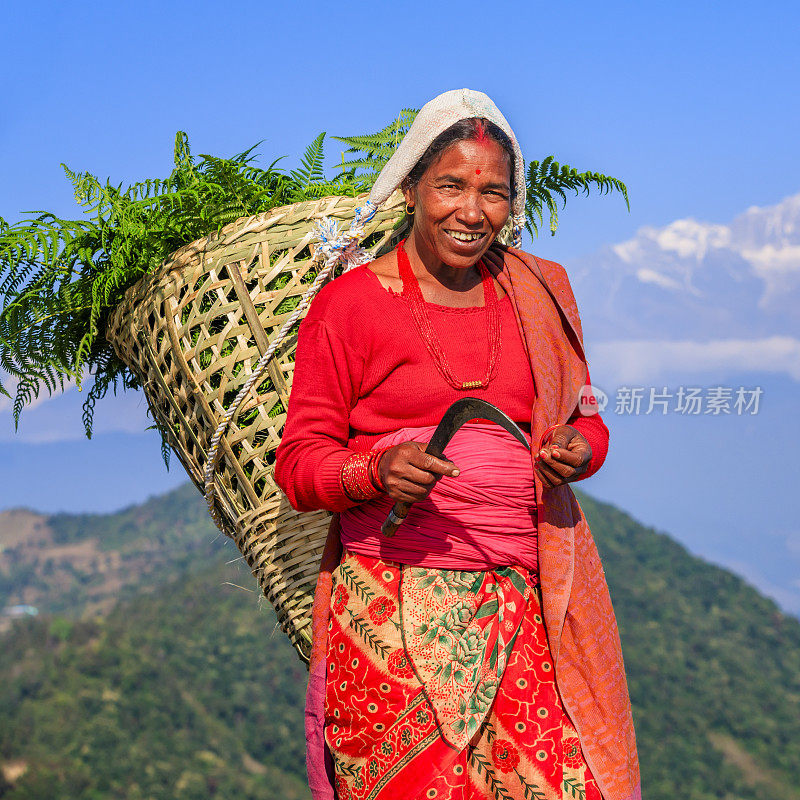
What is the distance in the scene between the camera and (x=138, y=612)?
200ft

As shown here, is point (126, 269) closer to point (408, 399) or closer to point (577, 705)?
point (408, 399)

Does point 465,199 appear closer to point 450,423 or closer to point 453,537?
point 450,423

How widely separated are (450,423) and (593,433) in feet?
1.83

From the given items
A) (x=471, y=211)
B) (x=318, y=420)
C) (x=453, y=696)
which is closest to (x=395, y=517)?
(x=318, y=420)

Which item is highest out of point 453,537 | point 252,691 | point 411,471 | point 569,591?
point 411,471

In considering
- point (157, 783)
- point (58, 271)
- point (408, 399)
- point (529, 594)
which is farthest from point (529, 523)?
point (157, 783)

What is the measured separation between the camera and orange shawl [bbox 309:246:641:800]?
213 centimetres

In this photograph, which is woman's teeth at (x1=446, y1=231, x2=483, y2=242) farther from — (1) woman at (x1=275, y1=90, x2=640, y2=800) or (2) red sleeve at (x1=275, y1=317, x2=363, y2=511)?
(2) red sleeve at (x1=275, y1=317, x2=363, y2=511)

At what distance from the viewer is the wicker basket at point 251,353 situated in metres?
2.57

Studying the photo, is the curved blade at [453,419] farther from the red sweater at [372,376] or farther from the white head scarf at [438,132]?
the white head scarf at [438,132]

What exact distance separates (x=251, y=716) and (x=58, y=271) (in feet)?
180

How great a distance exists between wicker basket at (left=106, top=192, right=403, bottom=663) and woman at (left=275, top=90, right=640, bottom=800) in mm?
310

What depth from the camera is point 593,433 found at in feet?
7.56

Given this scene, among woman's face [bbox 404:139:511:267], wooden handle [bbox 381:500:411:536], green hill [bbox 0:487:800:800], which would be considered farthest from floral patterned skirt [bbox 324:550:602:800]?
green hill [bbox 0:487:800:800]
